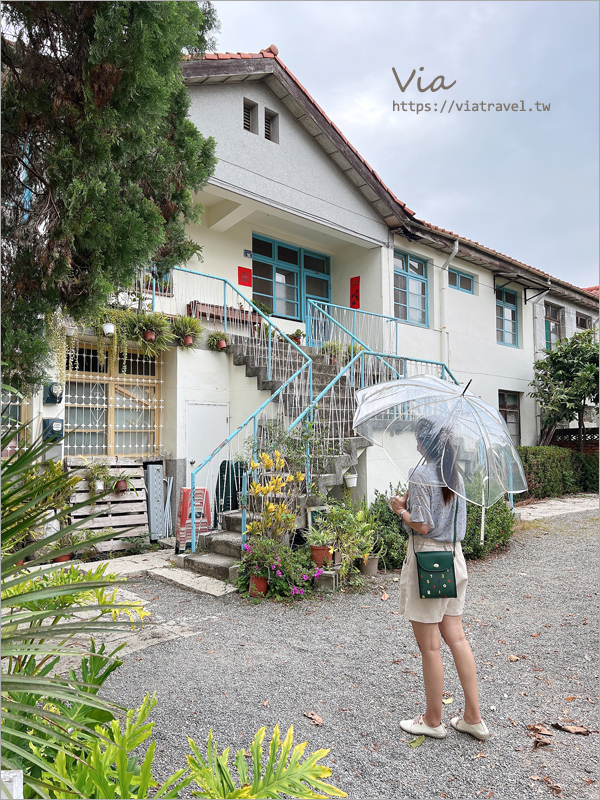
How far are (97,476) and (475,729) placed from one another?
19.6 ft

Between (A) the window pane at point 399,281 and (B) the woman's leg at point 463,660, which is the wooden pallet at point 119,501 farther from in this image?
(A) the window pane at point 399,281

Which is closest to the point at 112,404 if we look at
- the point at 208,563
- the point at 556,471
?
the point at 208,563

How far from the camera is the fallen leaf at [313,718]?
3275 mm

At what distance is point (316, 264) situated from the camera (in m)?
13.7

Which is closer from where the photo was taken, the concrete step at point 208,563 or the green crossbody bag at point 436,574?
the green crossbody bag at point 436,574

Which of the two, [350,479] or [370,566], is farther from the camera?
[350,479]

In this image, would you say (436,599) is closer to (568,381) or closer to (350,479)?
(350,479)

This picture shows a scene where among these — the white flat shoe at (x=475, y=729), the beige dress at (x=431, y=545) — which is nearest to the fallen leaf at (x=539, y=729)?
the white flat shoe at (x=475, y=729)

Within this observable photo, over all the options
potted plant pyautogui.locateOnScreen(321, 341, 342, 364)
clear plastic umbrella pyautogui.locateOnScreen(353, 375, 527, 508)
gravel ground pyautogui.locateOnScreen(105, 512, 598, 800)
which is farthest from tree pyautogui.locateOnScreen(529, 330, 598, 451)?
clear plastic umbrella pyautogui.locateOnScreen(353, 375, 527, 508)

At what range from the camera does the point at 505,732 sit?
3.17 metres

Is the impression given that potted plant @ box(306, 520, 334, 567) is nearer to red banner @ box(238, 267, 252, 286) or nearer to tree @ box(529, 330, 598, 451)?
red banner @ box(238, 267, 252, 286)

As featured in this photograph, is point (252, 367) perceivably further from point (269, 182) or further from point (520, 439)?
point (520, 439)

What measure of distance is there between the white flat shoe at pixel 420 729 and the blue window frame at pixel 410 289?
10838 mm

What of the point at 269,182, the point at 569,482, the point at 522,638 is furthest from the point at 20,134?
the point at 569,482
